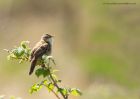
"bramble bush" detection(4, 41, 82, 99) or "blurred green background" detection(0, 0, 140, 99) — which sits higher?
"blurred green background" detection(0, 0, 140, 99)

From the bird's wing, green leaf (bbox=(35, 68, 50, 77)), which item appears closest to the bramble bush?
green leaf (bbox=(35, 68, 50, 77))

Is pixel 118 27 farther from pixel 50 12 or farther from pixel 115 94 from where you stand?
pixel 115 94

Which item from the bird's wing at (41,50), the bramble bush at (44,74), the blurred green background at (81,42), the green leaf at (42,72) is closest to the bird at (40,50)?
the bird's wing at (41,50)

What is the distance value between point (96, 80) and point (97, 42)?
228 centimetres

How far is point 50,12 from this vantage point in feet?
49.0

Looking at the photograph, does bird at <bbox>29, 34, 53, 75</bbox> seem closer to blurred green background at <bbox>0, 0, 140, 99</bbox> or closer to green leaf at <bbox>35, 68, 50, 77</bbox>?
green leaf at <bbox>35, 68, 50, 77</bbox>

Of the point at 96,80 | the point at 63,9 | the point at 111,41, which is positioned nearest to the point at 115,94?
the point at 96,80

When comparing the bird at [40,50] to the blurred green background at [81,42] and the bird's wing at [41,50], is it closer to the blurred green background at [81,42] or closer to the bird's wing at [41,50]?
the bird's wing at [41,50]

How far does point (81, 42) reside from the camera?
13.0 m

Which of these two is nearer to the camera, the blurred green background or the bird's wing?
the bird's wing

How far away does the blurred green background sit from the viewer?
10.5 metres

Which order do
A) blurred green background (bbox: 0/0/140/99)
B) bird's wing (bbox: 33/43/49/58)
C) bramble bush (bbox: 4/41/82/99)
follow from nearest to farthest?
1. bramble bush (bbox: 4/41/82/99)
2. bird's wing (bbox: 33/43/49/58)
3. blurred green background (bbox: 0/0/140/99)

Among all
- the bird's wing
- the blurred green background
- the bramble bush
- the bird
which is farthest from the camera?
the blurred green background

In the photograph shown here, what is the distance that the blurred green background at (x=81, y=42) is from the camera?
10.5 metres
